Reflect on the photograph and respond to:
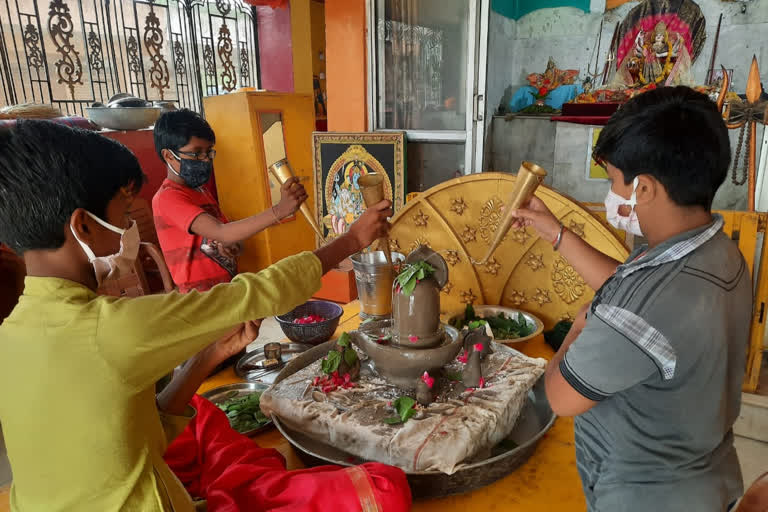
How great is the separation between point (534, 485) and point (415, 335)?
1.90 feet

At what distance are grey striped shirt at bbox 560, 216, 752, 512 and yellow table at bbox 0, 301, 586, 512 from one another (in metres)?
0.22

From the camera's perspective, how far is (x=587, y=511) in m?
1.33

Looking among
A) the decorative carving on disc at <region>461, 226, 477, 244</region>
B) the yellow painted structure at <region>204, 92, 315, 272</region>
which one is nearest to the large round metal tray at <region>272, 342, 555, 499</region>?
the decorative carving on disc at <region>461, 226, 477, 244</region>

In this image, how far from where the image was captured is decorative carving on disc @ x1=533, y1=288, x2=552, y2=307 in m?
2.65

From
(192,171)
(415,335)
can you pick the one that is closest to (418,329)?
(415,335)

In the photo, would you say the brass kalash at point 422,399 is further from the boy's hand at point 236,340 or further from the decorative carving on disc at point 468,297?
the decorative carving on disc at point 468,297

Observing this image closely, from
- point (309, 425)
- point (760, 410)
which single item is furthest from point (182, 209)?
point (760, 410)

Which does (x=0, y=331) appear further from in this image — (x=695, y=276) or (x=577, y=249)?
(x=577, y=249)

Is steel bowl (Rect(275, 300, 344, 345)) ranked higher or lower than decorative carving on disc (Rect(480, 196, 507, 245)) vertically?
lower

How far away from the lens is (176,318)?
101 centimetres

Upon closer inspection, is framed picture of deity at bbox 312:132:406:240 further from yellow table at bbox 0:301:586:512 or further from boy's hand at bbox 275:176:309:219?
yellow table at bbox 0:301:586:512

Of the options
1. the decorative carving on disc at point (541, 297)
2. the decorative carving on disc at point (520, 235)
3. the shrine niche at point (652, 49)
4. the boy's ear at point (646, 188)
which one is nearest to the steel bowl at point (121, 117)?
the decorative carving on disc at point (520, 235)

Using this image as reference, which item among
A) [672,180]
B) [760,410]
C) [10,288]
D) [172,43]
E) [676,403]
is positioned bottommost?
[760,410]

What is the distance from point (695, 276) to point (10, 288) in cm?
426
